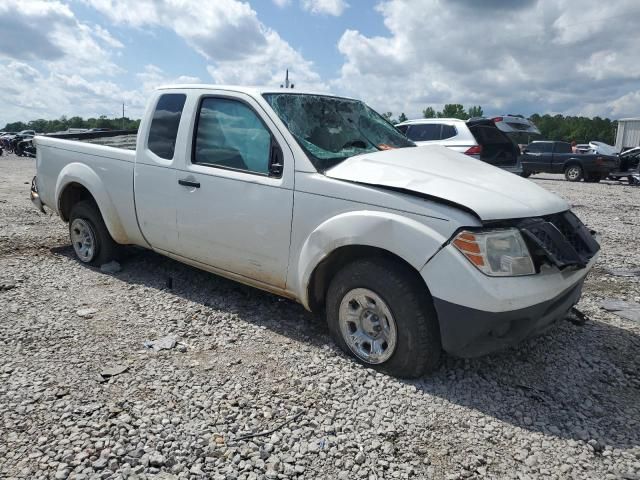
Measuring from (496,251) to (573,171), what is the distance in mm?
18605

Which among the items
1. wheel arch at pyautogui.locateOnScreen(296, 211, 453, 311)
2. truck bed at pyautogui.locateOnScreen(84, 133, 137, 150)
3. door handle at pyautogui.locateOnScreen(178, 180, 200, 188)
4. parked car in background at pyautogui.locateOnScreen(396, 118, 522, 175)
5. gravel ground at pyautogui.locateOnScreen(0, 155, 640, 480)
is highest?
parked car in background at pyautogui.locateOnScreen(396, 118, 522, 175)

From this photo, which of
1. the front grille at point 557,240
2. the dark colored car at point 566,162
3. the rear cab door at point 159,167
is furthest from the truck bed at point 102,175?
the dark colored car at point 566,162

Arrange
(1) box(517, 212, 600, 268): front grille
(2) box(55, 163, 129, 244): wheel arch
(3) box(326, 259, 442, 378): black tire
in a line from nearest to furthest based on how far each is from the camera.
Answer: (1) box(517, 212, 600, 268): front grille
(3) box(326, 259, 442, 378): black tire
(2) box(55, 163, 129, 244): wheel arch

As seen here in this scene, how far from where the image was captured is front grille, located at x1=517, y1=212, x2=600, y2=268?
2.75m

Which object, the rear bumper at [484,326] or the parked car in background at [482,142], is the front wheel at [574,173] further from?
the rear bumper at [484,326]

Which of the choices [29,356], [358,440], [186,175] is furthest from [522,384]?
[29,356]

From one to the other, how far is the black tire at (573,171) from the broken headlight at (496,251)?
18.3 metres

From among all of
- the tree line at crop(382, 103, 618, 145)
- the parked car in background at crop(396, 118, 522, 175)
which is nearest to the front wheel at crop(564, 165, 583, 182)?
the parked car in background at crop(396, 118, 522, 175)

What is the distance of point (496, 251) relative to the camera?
2682mm

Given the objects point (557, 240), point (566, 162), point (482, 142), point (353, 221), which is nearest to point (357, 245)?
point (353, 221)

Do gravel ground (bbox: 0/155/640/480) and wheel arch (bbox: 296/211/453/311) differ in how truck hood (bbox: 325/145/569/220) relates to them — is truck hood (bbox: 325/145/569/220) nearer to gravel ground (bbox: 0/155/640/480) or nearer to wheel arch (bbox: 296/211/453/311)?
wheel arch (bbox: 296/211/453/311)

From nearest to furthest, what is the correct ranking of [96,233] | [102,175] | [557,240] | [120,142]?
[557,240]
[102,175]
[96,233]
[120,142]

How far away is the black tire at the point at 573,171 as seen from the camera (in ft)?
61.0

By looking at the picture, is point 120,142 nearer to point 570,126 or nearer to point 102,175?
point 102,175
